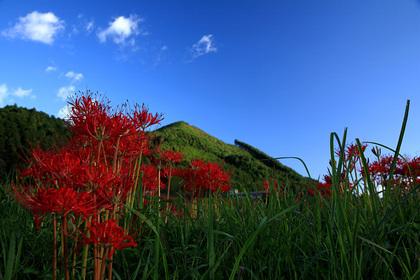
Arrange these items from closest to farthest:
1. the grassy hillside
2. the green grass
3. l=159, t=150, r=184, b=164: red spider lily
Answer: the green grass < l=159, t=150, r=184, b=164: red spider lily < the grassy hillside

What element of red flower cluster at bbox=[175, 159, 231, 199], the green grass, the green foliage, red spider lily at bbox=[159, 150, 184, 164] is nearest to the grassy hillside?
the green foliage

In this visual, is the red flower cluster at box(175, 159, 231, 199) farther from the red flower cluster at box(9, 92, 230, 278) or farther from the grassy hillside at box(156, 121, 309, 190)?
the grassy hillside at box(156, 121, 309, 190)

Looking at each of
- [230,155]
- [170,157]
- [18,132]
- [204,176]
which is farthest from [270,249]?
[230,155]

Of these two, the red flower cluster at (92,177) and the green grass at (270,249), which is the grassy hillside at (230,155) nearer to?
the green grass at (270,249)

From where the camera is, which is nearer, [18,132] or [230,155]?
[18,132]

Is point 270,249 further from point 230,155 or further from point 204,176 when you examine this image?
point 230,155

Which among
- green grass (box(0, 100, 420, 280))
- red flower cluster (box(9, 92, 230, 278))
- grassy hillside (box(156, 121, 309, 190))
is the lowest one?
green grass (box(0, 100, 420, 280))

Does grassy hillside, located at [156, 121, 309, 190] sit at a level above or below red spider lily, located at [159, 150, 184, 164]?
above

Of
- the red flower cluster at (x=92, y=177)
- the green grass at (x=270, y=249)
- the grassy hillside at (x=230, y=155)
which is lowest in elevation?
the green grass at (x=270, y=249)

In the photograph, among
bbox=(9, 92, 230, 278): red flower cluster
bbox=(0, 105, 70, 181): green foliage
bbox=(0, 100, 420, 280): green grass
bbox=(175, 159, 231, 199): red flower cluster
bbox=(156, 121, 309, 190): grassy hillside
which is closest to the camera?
bbox=(9, 92, 230, 278): red flower cluster

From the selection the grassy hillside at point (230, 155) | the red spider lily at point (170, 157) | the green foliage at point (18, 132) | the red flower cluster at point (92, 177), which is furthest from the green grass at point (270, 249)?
the grassy hillside at point (230, 155)

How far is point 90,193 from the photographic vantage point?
157 centimetres

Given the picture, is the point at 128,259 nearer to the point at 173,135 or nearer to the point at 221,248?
the point at 221,248

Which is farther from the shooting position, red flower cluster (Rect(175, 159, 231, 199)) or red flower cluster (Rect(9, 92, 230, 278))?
red flower cluster (Rect(175, 159, 231, 199))
